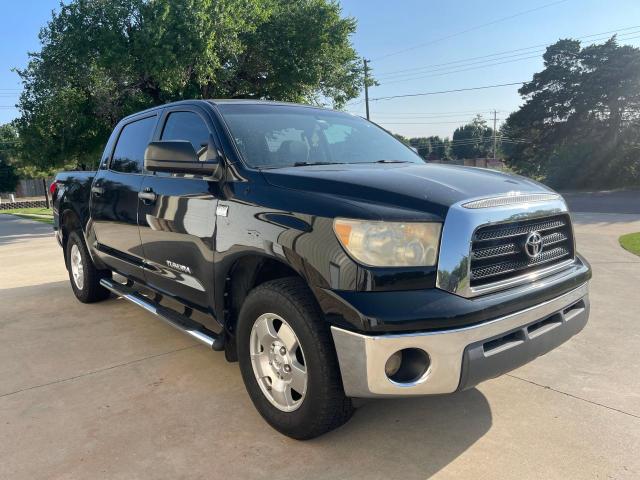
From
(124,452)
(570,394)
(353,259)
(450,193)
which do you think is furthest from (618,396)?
(124,452)

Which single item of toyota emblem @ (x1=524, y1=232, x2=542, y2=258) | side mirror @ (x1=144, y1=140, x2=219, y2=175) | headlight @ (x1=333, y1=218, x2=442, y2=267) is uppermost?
side mirror @ (x1=144, y1=140, x2=219, y2=175)

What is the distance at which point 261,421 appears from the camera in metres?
2.98

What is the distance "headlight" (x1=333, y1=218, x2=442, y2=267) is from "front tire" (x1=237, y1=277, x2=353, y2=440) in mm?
389

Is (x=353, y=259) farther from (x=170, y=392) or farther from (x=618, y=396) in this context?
(x=618, y=396)

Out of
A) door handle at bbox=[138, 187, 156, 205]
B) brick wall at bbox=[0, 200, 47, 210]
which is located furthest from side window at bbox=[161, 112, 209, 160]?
brick wall at bbox=[0, 200, 47, 210]

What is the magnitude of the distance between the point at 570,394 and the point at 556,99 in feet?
127

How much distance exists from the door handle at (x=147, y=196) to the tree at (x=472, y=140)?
294 feet

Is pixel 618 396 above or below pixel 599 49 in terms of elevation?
below

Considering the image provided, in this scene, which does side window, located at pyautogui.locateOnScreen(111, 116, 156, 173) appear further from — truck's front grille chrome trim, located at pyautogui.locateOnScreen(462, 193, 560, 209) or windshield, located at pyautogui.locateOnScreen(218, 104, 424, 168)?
truck's front grille chrome trim, located at pyautogui.locateOnScreen(462, 193, 560, 209)

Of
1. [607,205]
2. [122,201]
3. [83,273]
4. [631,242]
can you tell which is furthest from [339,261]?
[607,205]

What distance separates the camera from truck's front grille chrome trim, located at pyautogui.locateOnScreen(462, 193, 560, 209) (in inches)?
96.2

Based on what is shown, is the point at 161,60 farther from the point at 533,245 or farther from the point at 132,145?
the point at 533,245

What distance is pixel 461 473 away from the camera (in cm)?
242

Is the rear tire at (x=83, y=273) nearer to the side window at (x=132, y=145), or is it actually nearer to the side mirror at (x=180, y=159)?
the side window at (x=132, y=145)
